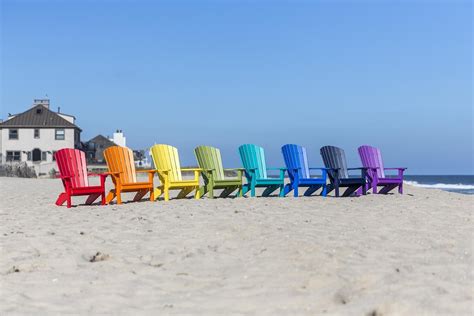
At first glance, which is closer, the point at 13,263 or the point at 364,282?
the point at 364,282

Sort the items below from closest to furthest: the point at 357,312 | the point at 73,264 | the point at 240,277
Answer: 1. the point at 357,312
2. the point at 240,277
3. the point at 73,264

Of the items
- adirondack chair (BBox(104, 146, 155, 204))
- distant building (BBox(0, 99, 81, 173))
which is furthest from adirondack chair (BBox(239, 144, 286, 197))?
distant building (BBox(0, 99, 81, 173))

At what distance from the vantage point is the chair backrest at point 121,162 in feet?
25.6

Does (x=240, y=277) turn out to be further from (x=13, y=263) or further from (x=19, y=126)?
(x=19, y=126)

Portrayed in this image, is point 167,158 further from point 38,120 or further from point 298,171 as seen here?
point 38,120

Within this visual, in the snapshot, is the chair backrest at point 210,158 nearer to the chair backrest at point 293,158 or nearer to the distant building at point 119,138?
the chair backrest at point 293,158

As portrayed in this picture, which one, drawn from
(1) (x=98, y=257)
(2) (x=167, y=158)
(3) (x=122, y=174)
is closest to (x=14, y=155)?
(2) (x=167, y=158)

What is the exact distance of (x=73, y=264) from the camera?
3557 mm

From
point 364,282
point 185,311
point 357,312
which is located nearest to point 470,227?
point 364,282

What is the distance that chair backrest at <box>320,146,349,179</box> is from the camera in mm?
8875

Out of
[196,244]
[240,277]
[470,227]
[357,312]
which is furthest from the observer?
[470,227]

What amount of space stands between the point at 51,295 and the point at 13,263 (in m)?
0.91

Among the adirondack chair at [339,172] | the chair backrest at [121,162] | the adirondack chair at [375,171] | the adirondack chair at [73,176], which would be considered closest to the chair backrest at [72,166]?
the adirondack chair at [73,176]

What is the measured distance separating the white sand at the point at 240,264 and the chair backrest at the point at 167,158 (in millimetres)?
2348
